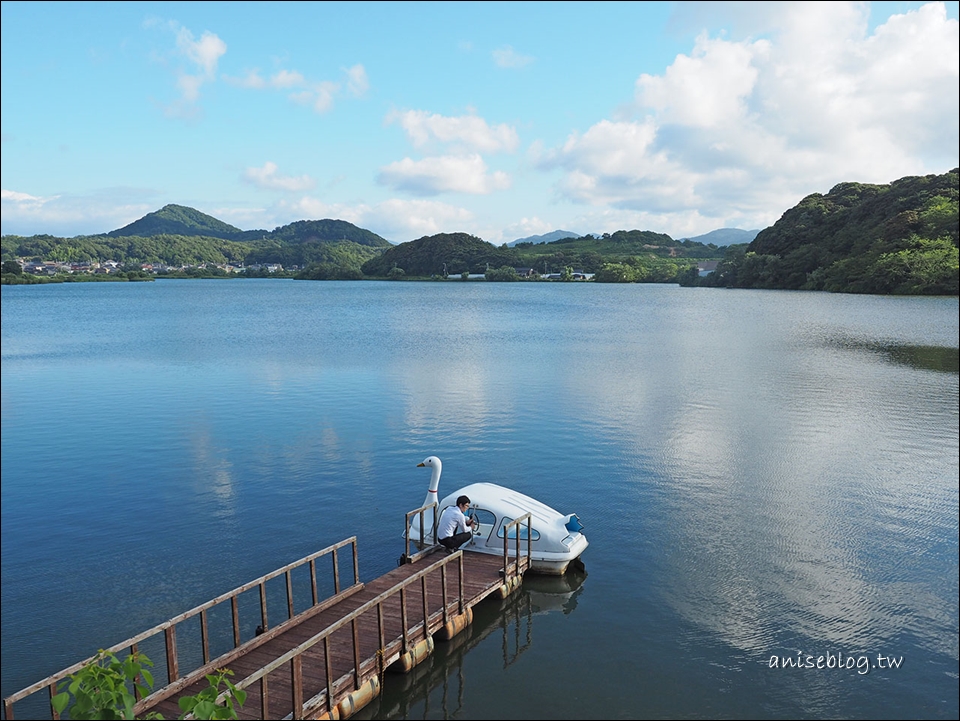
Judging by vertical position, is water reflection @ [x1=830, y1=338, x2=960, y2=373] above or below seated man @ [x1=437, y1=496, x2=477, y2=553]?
above

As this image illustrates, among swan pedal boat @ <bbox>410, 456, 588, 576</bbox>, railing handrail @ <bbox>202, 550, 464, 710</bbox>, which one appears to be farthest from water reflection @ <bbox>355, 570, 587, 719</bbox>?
railing handrail @ <bbox>202, 550, 464, 710</bbox>

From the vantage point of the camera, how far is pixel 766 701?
567 inches

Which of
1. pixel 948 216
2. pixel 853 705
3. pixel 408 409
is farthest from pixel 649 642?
pixel 948 216

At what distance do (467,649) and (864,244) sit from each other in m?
152

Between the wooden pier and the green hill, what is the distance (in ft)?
415

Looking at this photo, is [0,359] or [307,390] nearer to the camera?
[307,390]

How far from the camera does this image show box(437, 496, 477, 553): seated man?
20031 mm

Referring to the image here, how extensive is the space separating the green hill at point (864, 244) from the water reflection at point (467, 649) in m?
124

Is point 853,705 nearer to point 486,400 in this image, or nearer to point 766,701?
point 766,701

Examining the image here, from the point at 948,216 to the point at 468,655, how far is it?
147 m

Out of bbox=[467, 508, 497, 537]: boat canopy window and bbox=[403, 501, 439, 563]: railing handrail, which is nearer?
bbox=[403, 501, 439, 563]: railing handrail

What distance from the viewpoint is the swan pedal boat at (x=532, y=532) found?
66.9 ft

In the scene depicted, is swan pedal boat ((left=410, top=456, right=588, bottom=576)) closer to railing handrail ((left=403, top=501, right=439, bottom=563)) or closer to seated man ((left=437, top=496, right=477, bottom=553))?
railing handrail ((left=403, top=501, right=439, bottom=563))

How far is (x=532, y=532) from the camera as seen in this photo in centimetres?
2083
